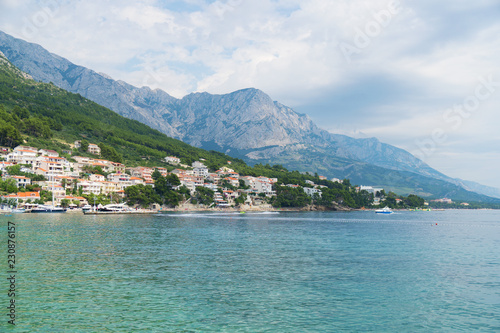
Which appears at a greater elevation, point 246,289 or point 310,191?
point 310,191

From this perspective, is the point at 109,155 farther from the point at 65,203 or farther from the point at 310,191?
the point at 310,191

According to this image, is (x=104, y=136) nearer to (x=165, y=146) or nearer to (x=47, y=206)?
(x=165, y=146)

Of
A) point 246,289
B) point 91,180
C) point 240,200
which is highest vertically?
point 91,180

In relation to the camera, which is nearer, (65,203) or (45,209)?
(45,209)

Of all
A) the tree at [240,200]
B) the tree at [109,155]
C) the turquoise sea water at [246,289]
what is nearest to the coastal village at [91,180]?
the tree at [240,200]

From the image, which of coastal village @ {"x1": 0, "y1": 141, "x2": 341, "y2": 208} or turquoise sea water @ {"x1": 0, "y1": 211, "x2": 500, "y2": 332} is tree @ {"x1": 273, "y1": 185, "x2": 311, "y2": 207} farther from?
turquoise sea water @ {"x1": 0, "y1": 211, "x2": 500, "y2": 332}

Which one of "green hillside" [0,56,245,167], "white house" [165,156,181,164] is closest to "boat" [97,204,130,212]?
"green hillside" [0,56,245,167]

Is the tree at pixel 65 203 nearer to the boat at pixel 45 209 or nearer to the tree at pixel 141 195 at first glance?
the boat at pixel 45 209

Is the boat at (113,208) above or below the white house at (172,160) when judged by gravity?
below

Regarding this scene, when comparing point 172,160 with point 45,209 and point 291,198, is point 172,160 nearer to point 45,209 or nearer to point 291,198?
point 291,198

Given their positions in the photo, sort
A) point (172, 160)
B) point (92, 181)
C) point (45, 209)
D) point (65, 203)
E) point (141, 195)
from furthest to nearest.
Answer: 1. point (172, 160)
2. point (141, 195)
3. point (92, 181)
4. point (65, 203)
5. point (45, 209)

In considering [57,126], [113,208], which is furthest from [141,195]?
[57,126]

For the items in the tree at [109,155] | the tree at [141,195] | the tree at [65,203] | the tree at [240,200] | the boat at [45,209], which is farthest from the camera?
the tree at [109,155]

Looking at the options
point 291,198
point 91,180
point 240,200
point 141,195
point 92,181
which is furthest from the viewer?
point 291,198
